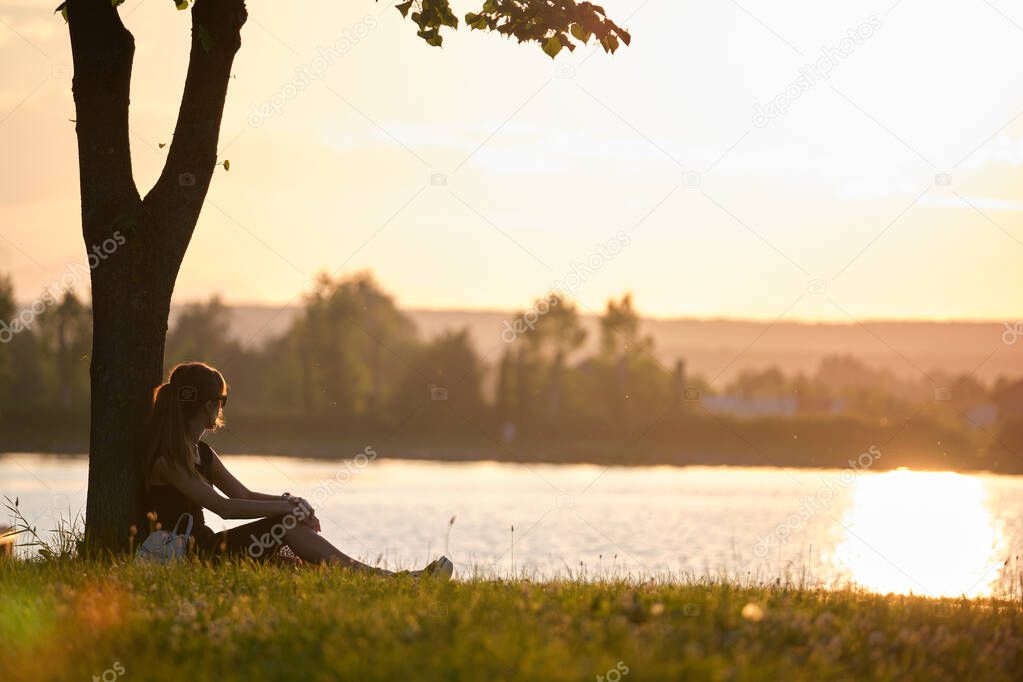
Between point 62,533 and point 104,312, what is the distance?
5.76 ft

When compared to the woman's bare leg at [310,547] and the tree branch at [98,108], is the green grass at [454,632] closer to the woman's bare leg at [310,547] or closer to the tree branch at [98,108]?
the woman's bare leg at [310,547]

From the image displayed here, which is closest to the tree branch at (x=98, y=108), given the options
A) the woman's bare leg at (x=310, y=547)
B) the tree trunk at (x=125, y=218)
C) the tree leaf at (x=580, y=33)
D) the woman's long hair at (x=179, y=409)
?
the tree trunk at (x=125, y=218)

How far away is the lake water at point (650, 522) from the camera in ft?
59.8

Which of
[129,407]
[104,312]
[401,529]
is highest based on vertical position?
[104,312]

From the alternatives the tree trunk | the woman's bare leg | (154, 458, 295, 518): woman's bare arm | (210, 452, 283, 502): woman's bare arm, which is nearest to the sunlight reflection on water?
the woman's bare leg

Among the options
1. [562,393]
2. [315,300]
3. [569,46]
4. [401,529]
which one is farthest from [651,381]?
[569,46]

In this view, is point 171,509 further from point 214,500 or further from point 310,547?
point 310,547

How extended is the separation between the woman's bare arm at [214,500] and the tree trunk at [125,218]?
0.66 m

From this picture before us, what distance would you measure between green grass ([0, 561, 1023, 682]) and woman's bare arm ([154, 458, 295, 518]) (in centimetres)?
88

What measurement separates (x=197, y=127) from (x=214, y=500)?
3.11m

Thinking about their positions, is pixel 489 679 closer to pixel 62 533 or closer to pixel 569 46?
pixel 62 533

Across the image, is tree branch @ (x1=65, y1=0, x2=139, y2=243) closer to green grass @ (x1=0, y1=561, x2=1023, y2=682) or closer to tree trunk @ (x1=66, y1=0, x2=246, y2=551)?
tree trunk @ (x1=66, y1=0, x2=246, y2=551)

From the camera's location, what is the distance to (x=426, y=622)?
640 cm

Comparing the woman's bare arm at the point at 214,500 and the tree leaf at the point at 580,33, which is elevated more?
the tree leaf at the point at 580,33
